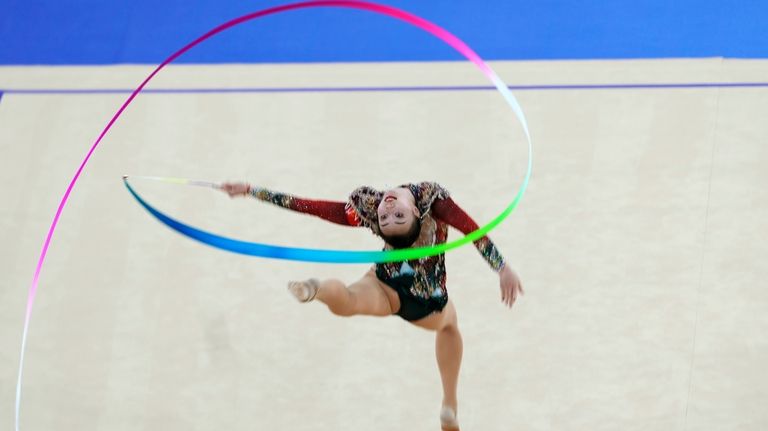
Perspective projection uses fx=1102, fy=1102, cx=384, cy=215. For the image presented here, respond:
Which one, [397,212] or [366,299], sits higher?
[397,212]

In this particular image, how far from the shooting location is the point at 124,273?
3939 mm

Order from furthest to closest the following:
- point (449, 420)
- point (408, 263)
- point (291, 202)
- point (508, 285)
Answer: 1. point (449, 420)
2. point (291, 202)
3. point (408, 263)
4. point (508, 285)

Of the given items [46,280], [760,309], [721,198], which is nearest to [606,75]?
[721,198]

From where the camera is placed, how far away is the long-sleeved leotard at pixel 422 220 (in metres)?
3.27

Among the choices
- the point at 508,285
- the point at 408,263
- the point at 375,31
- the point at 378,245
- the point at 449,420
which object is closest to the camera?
the point at 508,285

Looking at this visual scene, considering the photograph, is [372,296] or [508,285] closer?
[508,285]

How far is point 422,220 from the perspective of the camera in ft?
10.7

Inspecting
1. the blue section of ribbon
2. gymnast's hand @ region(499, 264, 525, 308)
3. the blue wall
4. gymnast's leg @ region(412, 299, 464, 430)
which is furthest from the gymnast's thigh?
the blue wall

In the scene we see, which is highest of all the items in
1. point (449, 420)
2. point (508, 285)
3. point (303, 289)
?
point (508, 285)

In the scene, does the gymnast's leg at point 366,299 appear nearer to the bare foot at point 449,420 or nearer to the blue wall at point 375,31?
the bare foot at point 449,420

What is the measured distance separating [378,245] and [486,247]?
613 millimetres

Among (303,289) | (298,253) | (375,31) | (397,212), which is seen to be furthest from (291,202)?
(375,31)

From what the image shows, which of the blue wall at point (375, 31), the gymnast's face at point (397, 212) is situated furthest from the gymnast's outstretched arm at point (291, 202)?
the blue wall at point (375, 31)

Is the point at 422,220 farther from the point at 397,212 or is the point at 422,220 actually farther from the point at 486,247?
the point at 486,247
